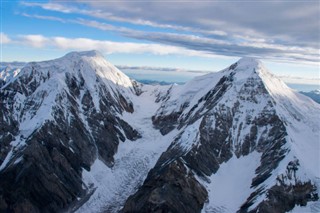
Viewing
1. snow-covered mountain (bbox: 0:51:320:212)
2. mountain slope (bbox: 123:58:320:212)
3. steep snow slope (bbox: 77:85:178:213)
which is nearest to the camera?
mountain slope (bbox: 123:58:320:212)

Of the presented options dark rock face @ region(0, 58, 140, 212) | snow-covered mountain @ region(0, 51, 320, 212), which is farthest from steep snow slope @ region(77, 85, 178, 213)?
dark rock face @ region(0, 58, 140, 212)

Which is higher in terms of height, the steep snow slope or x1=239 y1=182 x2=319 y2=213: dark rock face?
x1=239 y1=182 x2=319 y2=213: dark rock face

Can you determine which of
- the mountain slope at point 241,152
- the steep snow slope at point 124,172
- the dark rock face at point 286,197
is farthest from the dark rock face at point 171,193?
the dark rock face at point 286,197

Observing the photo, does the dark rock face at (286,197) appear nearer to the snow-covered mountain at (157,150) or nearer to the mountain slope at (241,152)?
the mountain slope at (241,152)

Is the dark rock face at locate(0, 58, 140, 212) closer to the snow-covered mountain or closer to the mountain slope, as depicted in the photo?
the snow-covered mountain

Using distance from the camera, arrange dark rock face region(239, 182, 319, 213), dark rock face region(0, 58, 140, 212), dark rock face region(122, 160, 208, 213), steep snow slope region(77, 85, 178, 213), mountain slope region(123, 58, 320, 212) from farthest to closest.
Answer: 1. steep snow slope region(77, 85, 178, 213)
2. dark rock face region(0, 58, 140, 212)
3. mountain slope region(123, 58, 320, 212)
4. dark rock face region(122, 160, 208, 213)
5. dark rock face region(239, 182, 319, 213)

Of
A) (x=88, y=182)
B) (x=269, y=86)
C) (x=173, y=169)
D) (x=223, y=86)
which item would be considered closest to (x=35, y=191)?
(x=88, y=182)
